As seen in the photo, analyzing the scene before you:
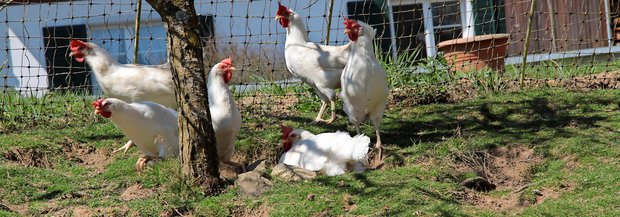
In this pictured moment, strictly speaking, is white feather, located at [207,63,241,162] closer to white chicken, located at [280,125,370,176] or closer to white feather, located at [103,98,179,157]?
white feather, located at [103,98,179,157]

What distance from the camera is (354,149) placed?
693 centimetres

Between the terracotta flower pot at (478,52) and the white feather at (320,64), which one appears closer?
the white feather at (320,64)

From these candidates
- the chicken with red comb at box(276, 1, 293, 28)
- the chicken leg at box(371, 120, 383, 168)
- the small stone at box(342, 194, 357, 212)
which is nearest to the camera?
the small stone at box(342, 194, 357, 212)

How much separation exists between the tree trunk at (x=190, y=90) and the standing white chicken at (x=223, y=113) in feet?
2.24

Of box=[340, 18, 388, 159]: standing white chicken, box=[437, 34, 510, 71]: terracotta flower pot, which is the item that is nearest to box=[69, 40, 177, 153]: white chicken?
box=[340, 18, 388, 159]: standing white chicken

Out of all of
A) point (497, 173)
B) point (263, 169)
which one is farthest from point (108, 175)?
point (497, 173)

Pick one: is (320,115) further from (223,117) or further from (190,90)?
(190,90)

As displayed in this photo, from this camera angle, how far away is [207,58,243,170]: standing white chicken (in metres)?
7.20

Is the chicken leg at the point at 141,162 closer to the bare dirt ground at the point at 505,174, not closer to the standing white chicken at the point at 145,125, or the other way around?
the standing white chicken at the point at 145,125

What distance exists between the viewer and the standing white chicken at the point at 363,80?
780 cm

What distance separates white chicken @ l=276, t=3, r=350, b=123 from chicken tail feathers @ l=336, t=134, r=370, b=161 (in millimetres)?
1985

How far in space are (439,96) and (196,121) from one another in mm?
4214

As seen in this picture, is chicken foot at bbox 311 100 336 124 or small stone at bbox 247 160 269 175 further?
chicken foot at bbox 311 100 336 124

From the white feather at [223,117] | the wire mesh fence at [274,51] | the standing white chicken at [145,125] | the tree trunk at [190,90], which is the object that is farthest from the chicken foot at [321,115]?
the tree trunk at [190,90]
